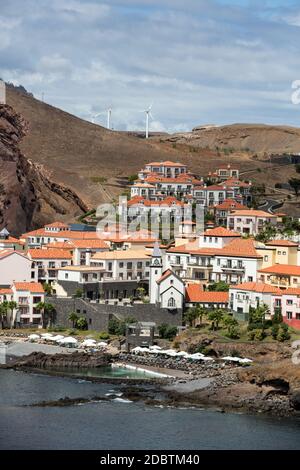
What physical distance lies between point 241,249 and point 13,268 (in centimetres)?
1362

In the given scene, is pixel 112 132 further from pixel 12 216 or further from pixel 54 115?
pixel 12 216

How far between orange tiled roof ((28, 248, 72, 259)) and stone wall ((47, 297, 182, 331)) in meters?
5.88

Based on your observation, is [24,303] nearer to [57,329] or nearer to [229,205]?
[57,329]

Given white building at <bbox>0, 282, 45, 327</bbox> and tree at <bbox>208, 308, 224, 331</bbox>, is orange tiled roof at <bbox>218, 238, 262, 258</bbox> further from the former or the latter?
white building at <bbox>0, 282, 45, 327</bbox>

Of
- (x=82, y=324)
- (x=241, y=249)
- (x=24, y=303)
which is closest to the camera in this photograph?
(x=82, y=324)

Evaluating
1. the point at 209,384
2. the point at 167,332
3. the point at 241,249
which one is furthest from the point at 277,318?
the point at 209,384

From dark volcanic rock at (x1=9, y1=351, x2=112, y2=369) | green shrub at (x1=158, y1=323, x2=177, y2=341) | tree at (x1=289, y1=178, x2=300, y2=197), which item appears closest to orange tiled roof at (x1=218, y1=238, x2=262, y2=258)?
green shrub at (x1=158, y1=323, x2=177, y2=341)

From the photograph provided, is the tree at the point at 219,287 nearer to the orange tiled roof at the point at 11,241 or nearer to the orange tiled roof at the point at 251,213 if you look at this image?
the orange tiled roof at the point at 11,241

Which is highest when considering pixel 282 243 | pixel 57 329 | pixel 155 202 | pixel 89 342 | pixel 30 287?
pixel 155 202

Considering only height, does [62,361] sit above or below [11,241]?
below

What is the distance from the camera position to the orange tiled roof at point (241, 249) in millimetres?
70812

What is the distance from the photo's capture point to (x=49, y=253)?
76.6 m

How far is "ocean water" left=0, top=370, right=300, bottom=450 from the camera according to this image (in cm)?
4562

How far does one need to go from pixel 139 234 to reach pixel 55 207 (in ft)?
79.0
